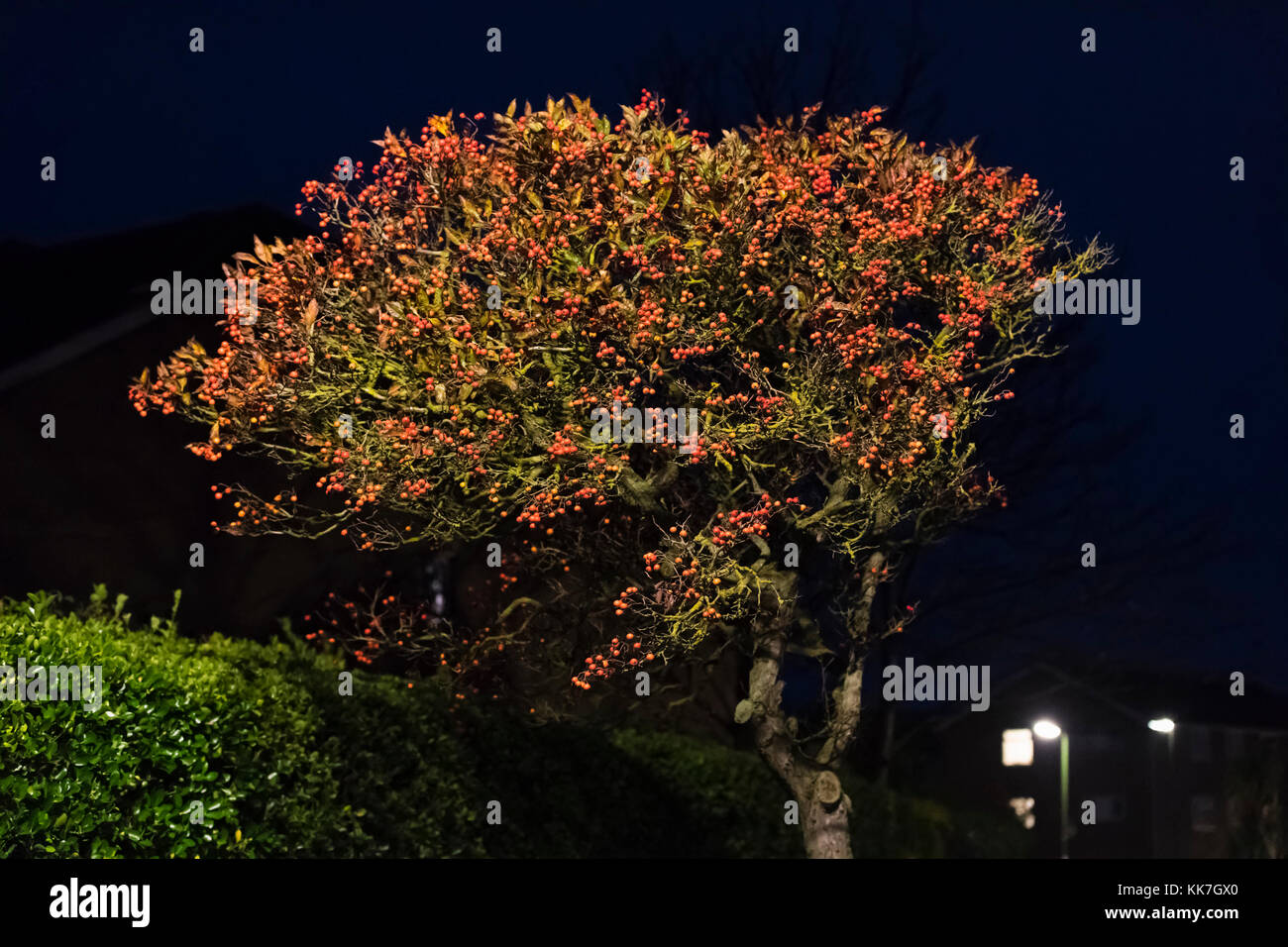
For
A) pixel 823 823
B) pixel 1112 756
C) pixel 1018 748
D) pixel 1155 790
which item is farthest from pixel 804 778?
pixel 1112 756

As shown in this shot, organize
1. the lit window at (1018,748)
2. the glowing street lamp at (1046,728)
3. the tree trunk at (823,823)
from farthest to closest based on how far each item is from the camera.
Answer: the lit window at (1018,748)
the glowing street lamp at (1046,728)
the tree trunk at (823,823)

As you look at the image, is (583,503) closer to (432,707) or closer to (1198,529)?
(432,707)

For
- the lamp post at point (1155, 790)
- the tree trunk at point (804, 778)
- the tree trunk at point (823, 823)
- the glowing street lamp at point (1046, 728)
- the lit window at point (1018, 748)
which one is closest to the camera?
the tree trunk at point (804, 778)

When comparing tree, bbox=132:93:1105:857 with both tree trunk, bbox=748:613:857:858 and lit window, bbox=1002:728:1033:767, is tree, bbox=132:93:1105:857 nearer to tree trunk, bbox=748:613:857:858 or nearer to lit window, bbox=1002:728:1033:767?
tree trunk, bbox=748:613:857:858

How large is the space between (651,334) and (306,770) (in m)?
6.16

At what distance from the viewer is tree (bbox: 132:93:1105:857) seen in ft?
38.8

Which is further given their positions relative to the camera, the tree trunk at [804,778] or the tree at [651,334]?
the tree trunk at [804,778]

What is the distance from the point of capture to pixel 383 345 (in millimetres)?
11812

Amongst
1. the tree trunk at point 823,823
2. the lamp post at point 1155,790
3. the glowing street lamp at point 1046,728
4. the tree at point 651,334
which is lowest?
the lamp post at point 1155,790

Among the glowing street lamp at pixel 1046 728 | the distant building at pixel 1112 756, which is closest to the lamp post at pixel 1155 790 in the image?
the distant building at pixel 1112 756

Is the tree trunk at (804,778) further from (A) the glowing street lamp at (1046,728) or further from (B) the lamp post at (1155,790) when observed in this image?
(B) the lamp post at (1155,790)

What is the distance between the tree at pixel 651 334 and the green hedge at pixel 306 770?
1.95 meters

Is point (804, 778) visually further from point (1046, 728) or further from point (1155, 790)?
point (1155, 790)

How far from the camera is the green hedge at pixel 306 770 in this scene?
11656 mm
